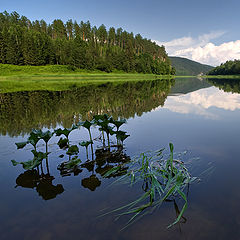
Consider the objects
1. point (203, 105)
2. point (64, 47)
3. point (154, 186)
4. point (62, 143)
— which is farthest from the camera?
point (64, 47)

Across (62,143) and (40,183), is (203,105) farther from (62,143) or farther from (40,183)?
Answer: (40,183)

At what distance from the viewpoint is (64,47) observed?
86000mm

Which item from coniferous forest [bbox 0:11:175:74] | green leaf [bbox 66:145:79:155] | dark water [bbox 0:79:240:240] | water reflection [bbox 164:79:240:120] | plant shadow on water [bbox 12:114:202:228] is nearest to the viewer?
dark water [bbox 0:79:240:240]

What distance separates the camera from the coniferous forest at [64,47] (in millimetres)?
78875

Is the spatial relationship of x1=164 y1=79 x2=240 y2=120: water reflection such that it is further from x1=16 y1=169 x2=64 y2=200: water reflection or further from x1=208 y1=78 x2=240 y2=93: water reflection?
x1=208 y1=78 x2=240 y2=93: water reflection

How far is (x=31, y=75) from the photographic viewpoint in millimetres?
59781

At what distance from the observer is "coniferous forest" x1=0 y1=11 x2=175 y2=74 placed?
78.9 metres

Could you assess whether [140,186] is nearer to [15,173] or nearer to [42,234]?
[42,234]

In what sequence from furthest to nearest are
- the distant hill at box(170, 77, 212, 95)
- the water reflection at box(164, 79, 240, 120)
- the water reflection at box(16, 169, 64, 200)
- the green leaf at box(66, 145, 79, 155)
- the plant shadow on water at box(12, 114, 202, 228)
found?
1. the distant hill at box(170, 77, 212, 95)
2. the water reflection at box(164, 79, 240, 120)
3. the green leaf at box(66, 145, 79, 155)
4. the water reflection at box(16, 169, 64, 200)
5. the plant shadow on water at box(12, 114, 202, 228)

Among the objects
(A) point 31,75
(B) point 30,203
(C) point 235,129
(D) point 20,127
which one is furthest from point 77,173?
(A) point 31,75

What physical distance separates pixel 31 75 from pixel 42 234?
66.3 metres

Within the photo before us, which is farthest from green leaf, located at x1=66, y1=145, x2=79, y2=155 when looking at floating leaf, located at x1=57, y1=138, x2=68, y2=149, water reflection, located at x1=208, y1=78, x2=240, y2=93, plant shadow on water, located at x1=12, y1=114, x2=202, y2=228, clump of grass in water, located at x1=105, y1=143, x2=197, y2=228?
water reflection, located at x1=208, y1=78, x2=240, y2=93

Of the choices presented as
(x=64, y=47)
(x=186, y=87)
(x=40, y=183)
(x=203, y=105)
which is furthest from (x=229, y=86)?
(x=64, y=47)

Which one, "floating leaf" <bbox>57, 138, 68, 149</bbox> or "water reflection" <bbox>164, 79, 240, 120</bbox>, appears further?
"water reflection" <bbox>164, 79, 240, 120</bbox>
